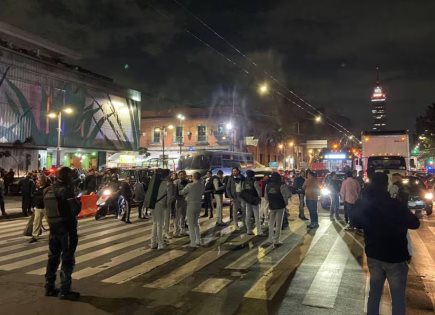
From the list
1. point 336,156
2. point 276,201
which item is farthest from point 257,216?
point 336,156

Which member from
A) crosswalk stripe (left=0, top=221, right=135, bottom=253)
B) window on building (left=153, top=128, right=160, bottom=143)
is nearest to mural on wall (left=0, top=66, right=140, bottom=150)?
window on building (left=153, top=128, right=160, bottom=143)

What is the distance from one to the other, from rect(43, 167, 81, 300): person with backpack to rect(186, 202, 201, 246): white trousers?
158 inches

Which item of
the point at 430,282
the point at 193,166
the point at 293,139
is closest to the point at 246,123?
the point at 293,139

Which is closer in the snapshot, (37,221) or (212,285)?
(212,285)

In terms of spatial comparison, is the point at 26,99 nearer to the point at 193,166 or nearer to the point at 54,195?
the point at 193,166

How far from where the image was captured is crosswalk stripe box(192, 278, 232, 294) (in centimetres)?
685

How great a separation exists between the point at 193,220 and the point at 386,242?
6498 millimetres

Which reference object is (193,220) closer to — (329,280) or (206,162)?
(329,280)

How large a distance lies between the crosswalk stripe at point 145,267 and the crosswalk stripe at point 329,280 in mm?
3143

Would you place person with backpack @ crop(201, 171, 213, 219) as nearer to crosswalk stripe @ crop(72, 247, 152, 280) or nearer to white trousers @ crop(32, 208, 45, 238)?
crosswalk stripe @ crop(72, 247, 152, 280)

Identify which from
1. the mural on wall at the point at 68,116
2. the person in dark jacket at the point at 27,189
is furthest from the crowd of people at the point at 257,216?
the mural on wall at the point at 68,116

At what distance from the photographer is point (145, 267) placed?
854cm

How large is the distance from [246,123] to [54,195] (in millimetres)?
53762

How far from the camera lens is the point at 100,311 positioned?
234 inches
